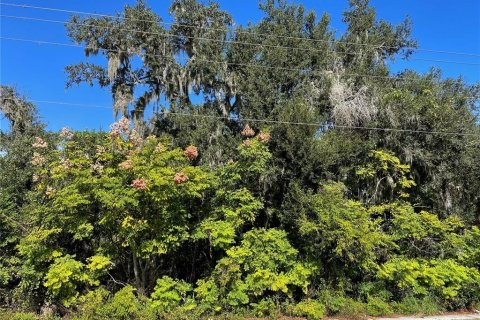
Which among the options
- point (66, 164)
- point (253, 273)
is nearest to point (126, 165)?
point (66, 164)

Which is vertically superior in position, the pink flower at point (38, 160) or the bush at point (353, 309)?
the pink flower at point (38, 160)

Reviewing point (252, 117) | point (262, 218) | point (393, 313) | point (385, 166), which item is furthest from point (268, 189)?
point (393, 313)

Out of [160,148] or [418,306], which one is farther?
[418,306]

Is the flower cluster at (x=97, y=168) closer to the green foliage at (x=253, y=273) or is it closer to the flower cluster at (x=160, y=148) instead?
the flower cluster at (x=160, y=148)

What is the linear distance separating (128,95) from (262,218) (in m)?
8.24

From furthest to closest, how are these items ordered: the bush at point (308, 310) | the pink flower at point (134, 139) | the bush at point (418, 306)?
the pink flower at point (134, 139) → the bush at point (418, 306) → the bush at point (308, 310)

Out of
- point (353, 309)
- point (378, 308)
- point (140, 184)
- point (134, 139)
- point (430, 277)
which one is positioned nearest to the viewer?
point (140, 184)

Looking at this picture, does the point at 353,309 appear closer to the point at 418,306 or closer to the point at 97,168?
the point at 418,306

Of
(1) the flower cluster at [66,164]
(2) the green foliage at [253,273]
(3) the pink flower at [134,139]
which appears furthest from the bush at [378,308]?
(1) the flower cluster at [66,164]

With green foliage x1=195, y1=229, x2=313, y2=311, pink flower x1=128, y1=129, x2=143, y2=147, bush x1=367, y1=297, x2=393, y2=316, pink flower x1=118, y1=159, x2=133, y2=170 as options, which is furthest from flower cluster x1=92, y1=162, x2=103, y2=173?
bush x1=367, y1=297, x2=393, y2=316

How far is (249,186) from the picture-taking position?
452 inches

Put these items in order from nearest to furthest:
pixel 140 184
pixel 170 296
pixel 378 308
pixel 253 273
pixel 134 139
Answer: pixel 140 184, pixel 170 296, pixel 253 273, pixel 378 308, pixel 134 139

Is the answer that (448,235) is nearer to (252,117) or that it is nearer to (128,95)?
(252,117)

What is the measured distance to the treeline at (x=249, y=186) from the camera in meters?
9.73
